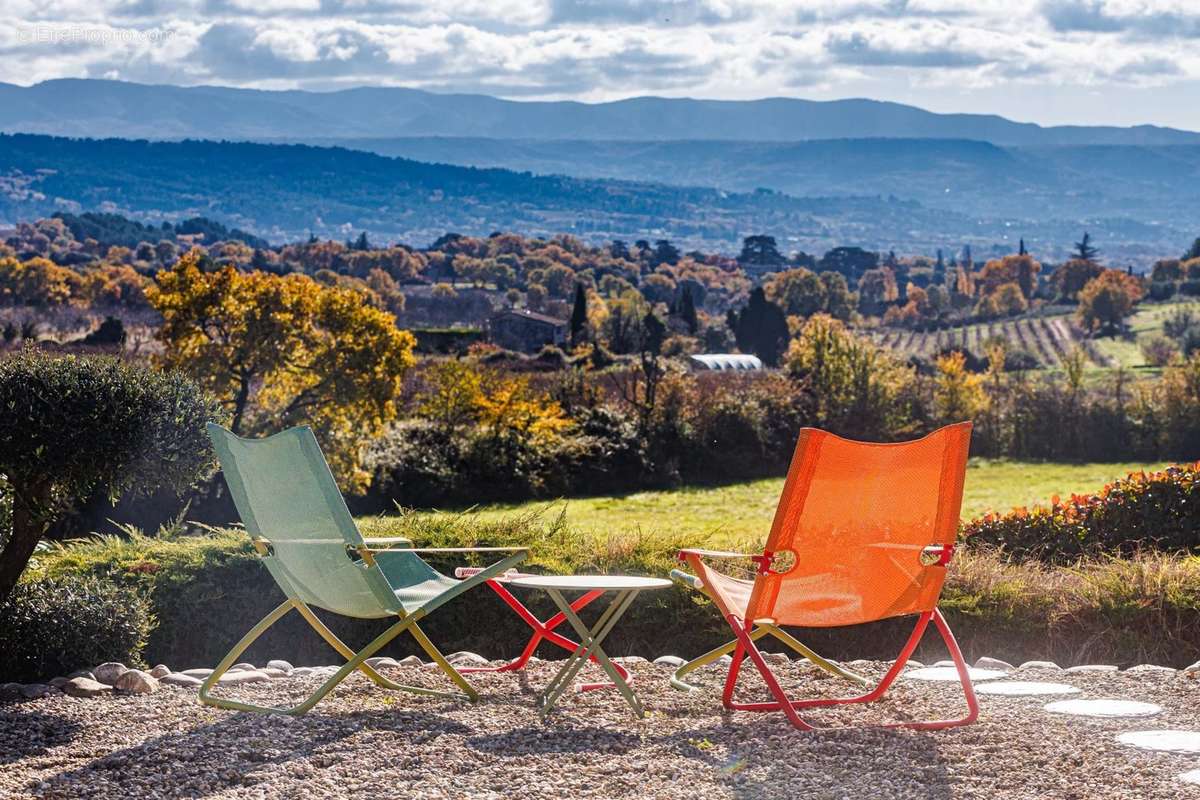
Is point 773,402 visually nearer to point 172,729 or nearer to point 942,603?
point 942,603

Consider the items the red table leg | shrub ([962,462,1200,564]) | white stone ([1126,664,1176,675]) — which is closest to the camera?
the red table leg

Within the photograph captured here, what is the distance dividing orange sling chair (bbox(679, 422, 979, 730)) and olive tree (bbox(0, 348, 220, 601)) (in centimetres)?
190

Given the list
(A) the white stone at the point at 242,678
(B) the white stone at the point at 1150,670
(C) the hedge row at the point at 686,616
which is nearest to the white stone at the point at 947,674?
(B) the white stone at the point at 1150,670

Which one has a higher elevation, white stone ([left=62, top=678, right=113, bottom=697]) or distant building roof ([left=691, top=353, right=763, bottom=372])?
white stone ([left=62, top=678, right=113, bottom=697])

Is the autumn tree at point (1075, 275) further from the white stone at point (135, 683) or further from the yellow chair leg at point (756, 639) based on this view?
the white stone at point (135, 683)

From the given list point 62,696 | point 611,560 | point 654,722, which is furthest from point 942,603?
point 62,696

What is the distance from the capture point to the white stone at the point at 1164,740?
3.71 metres

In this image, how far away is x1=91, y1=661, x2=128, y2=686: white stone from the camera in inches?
180

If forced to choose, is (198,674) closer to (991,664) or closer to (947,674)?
(947,674)

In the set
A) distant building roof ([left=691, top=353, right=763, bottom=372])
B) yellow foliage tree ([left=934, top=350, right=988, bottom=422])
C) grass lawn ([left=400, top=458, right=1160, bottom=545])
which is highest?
yellow foliage tree ([left=934, top=350, right=988, bottom=422])

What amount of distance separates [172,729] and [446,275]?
109 m

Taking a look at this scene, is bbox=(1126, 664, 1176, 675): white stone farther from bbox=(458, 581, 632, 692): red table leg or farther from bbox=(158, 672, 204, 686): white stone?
bbox=(158, 672, 204, 686): white stone

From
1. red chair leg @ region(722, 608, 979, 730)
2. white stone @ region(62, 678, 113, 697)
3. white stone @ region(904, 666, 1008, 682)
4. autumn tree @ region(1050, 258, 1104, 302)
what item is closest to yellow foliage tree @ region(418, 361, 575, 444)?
white stone @ region(904, 666, 1008, 682)

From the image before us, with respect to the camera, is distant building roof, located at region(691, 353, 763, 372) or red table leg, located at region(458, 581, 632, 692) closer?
red table leg, located at region(458, 581, 632, 692)
